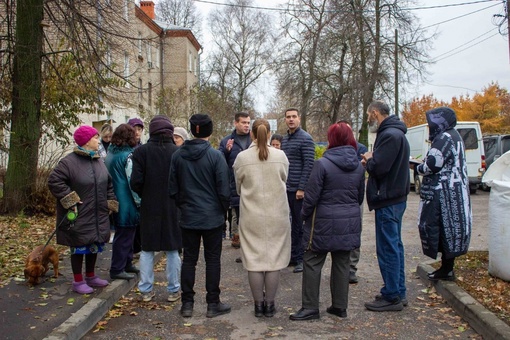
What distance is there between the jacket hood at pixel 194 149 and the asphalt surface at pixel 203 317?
63.7 inches

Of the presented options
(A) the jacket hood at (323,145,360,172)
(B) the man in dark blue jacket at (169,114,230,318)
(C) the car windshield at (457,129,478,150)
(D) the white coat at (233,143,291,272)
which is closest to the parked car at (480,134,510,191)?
(C) the car windshield at (457,129,478,150)

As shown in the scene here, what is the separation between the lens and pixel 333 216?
4.90 meters

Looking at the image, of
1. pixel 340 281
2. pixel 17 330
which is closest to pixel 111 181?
pixel 17 330

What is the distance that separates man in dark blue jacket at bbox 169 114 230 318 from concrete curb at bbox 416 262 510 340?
2.45 meters

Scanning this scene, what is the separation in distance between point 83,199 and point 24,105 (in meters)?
6.07

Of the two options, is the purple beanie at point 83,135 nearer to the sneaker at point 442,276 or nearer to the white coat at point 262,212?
the white coat at point 262,212

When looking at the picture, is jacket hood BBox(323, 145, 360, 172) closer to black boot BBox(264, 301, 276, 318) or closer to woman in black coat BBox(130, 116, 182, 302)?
black boot BBox(264, 301, 276, 318)

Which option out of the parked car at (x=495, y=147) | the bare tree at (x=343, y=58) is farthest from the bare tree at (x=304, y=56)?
the parked car at (x=495, y=147)

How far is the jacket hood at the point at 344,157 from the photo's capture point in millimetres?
4953

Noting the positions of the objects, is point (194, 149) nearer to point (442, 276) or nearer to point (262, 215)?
point (262, 215)

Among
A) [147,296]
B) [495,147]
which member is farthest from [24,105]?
[495,147]

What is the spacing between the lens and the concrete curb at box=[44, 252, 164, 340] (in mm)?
4395

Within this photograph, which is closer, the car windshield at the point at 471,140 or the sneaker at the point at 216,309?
the sneaker at the point at 216,309

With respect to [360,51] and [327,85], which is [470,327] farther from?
[327,85]
